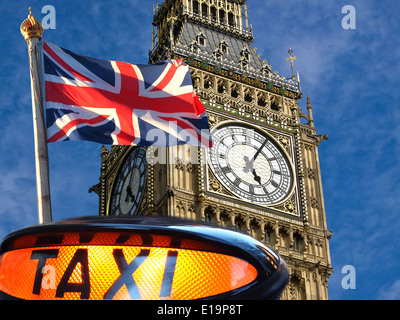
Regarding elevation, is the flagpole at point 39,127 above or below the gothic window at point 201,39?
below

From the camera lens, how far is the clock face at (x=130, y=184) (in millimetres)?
49125

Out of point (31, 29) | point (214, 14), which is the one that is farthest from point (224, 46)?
point (31, 29)

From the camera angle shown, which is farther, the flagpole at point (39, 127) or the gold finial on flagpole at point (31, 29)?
the gold finial on flagpole at point (31, 29)

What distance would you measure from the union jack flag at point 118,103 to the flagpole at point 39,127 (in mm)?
2573

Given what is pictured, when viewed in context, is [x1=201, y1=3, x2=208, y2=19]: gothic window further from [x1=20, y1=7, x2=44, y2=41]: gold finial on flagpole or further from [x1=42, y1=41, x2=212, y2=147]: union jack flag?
[x1=20, y1=7, x2=44, y2=41]: gold finial on flagpole

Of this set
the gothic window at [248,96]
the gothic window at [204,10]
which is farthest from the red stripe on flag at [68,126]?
the gothic window at [204,10]

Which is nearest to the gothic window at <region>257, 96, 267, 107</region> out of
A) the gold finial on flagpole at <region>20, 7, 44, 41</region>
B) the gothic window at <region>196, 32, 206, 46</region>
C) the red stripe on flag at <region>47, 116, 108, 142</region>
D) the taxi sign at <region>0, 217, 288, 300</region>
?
the gothic window at <region>196, 32, 206, 46</region>

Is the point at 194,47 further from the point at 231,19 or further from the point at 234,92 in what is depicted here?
the point at 231,19

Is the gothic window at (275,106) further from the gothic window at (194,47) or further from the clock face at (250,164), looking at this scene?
the gothic window at (194,47)

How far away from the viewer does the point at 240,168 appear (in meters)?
49.3

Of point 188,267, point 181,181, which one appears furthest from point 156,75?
point 181,181

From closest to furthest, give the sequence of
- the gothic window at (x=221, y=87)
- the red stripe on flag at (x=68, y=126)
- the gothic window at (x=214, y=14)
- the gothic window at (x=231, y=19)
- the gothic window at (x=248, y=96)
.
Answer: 1. the red stripe on flag at (x=68, y=126)
2. the gothic window at (x=221, y=87)
3. the gothic window at (x=248, y=96)
4. the gothic window at (x=214, y=14)
5. the gothic window at (x=231, y=19)

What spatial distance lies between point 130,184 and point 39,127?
34.0 metres

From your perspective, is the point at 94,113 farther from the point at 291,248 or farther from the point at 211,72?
the point at 211,72
